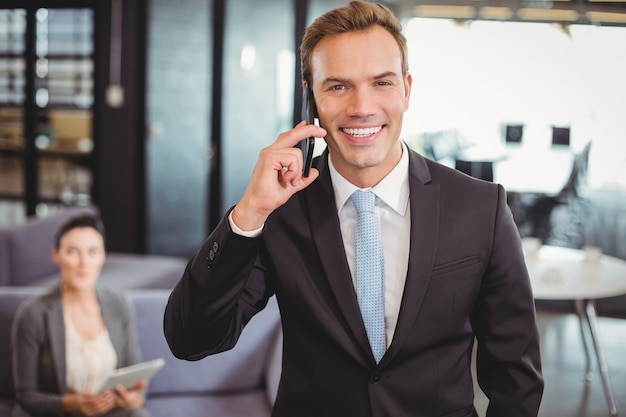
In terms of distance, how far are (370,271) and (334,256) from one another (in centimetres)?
7

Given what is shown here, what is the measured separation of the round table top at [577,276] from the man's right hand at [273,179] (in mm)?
723

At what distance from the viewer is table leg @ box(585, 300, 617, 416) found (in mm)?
1680

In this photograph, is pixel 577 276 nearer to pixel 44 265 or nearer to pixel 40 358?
pixel 40 358

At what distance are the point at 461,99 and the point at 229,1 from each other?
484 centimetres

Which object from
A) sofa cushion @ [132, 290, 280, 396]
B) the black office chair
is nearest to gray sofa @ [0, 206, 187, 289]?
sofa cushion @ [132, 290, 280, 396]

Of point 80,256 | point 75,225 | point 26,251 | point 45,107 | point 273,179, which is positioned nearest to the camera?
point 273,179

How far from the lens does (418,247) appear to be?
4.59 feet

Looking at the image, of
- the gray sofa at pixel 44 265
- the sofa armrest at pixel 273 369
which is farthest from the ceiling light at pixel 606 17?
the gray sofa at pixel 44 265

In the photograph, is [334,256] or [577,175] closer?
[334,256]

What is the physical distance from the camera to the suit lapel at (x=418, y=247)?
137 cm

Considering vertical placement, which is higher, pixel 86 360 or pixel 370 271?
pixel 370 271

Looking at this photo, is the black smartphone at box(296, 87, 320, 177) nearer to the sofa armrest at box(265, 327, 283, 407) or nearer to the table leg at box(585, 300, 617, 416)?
the table leg at box(585, 300, 617, 416)

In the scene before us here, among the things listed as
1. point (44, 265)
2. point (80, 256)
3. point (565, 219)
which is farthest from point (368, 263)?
point (44, 265)

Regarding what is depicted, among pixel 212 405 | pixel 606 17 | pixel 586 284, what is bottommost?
pixel 212 405
